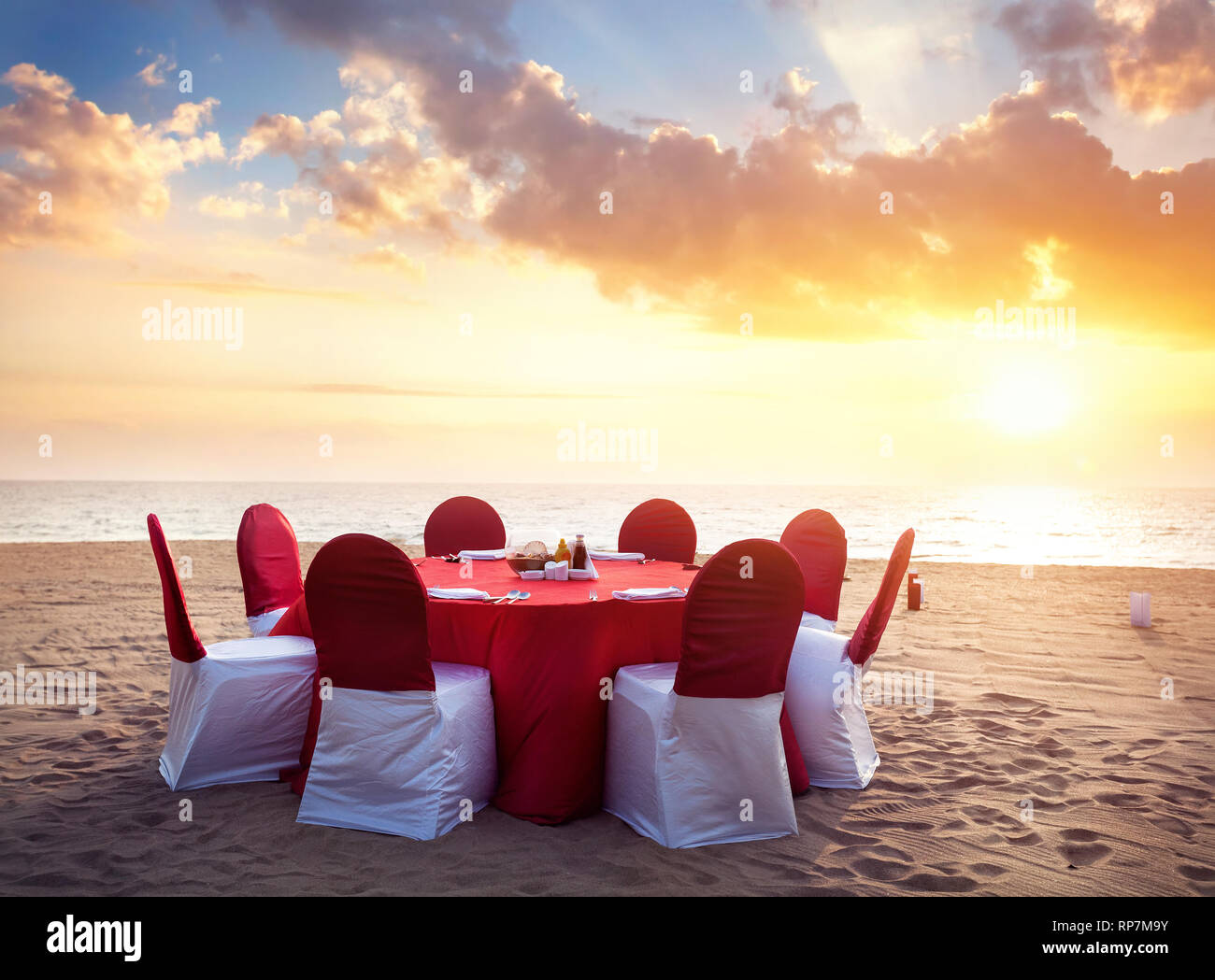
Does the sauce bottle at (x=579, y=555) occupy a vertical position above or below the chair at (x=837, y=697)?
above

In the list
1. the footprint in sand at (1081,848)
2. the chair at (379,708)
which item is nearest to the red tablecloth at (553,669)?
the chair at (379,708)

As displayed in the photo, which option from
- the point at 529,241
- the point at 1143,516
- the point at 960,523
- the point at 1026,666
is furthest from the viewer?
the point at 1143,516

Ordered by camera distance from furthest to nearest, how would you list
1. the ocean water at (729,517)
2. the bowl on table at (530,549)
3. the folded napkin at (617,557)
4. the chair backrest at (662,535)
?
the ocean water at (729,517) → the chair backrest at (662,535) → the folded napkin at (617,557) → the bowl on table at (530,549)

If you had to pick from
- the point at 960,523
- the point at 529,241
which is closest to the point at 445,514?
the point at 529,241

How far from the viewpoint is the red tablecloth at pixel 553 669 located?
10.2ft

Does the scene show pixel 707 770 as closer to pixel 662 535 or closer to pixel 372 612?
pixel 372 612

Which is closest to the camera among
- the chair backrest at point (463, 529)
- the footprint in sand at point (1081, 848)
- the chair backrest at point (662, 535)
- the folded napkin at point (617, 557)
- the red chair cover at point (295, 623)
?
the footprint in sand at point (1081, 848)

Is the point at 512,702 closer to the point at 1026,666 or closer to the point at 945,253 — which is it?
the point at 1026,666

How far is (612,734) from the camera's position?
3.19 m

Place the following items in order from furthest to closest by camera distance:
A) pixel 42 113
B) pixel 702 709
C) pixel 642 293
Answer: pixel 642 293 < pixel 42 113 < pixel 702 709

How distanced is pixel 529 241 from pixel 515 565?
9.24m

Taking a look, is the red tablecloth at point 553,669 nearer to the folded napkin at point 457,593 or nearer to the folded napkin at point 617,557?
the folded napkin at point 457,593

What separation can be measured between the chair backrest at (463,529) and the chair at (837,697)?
303 centimetres

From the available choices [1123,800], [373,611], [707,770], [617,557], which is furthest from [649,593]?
[1123,800]
